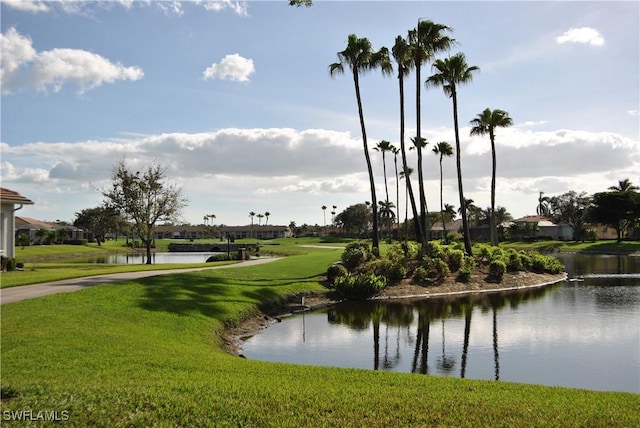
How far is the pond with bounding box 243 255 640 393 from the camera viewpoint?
1343 cm

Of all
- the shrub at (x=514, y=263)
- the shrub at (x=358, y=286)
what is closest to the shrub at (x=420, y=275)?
the shrub at (x=358, y=286)

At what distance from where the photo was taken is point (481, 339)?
17.5 metres

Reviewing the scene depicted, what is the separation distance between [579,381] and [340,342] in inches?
289

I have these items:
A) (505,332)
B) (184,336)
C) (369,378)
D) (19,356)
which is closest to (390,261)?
(505,332)

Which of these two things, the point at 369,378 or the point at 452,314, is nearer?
the point at 369,378

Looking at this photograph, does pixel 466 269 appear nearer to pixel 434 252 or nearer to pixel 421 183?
pixel 434 252

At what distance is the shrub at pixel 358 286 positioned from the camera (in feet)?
91.7

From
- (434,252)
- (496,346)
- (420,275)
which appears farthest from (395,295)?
(496,346)

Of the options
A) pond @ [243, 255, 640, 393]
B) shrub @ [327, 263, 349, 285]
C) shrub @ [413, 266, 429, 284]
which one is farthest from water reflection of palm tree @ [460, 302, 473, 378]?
shrub @ [327, 263, 349, 285]

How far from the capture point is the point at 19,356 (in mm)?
10227

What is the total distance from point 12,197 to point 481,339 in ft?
84.1

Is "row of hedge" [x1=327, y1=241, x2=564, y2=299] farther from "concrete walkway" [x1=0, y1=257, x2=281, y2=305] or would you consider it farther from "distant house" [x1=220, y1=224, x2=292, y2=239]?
"distant house" [x1=220, y1=224, x2=292, y2=239]

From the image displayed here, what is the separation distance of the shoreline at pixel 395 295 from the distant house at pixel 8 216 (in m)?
16.4

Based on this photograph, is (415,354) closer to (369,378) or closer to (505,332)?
(505,332)
